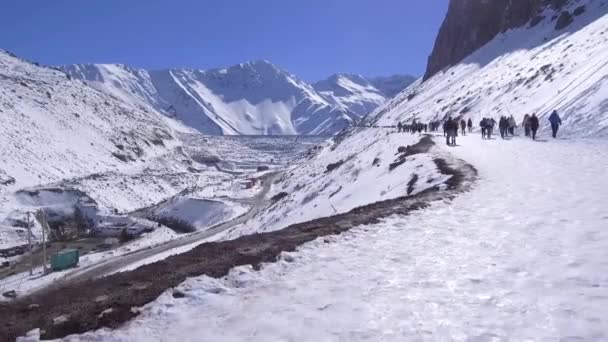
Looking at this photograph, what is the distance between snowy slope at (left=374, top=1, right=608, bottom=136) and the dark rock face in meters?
8.36

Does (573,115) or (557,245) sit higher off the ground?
(573,115)

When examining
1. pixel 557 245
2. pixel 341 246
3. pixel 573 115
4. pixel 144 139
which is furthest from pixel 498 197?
pixel 144 139

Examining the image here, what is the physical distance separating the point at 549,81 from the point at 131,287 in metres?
48.9

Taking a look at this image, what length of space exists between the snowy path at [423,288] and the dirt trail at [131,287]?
12.2 inches

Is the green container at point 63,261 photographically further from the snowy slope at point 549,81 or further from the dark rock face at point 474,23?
the dark rock face at point 474,23

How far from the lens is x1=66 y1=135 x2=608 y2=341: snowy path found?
5133 mm

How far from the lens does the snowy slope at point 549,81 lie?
102 ft

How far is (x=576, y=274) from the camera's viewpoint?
6.36 metres

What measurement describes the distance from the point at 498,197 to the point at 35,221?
53.4 meters

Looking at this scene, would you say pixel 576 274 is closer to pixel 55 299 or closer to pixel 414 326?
pixel 414 326

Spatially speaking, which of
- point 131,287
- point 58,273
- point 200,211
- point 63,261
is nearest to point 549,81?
point 200,211

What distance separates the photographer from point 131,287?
682cm

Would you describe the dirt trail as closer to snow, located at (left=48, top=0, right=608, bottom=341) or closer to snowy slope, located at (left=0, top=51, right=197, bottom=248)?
snow, located at (left=48, top=0, right=608, bottom=341)

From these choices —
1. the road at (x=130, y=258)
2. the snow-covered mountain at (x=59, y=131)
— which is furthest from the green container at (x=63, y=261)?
the snow-covered mountain at (x=59, y=131)
